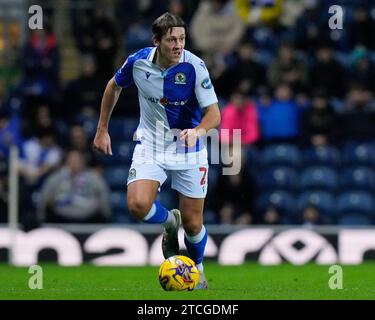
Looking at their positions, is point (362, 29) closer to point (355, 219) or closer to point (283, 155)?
point (283, 155)

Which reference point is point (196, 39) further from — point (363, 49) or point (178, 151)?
point (178, 151)

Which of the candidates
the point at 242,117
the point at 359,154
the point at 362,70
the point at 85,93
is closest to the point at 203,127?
the point at 242,117

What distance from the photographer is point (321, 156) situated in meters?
16.8

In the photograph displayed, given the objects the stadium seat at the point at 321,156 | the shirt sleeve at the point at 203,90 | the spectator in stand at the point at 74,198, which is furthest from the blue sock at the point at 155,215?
the stadium seat at the point at 321,156

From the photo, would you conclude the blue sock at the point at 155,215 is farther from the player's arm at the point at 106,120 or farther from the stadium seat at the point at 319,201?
the stadium seat at the point at 319,201

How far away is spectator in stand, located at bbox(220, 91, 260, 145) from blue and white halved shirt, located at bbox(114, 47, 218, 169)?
237 inches

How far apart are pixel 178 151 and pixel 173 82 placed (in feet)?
2.07

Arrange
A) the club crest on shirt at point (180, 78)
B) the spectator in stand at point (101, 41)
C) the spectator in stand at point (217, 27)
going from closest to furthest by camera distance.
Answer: the club crest on shirt at point (180, 78) → the spectator in stand at point (101, 41) → the spectator in stand at point (217, 27)

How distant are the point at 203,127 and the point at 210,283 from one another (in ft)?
6.90

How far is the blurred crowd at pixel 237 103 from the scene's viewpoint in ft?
53.7

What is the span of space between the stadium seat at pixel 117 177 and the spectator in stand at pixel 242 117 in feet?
5.77

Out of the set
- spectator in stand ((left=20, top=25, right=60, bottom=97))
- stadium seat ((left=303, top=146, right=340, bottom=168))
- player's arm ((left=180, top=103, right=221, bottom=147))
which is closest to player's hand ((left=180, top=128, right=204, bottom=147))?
player's arm ((left=180, top=103, right=221, bottom=147))

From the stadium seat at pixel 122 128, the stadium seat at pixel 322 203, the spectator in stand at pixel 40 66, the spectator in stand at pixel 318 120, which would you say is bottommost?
the stadium seat at pixel 322 203

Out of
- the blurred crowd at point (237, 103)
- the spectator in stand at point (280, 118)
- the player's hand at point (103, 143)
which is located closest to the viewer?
the player's hand at point (103, 143)
